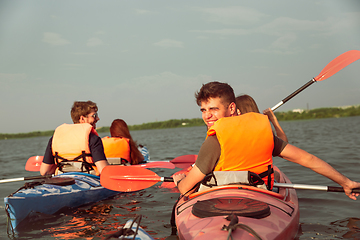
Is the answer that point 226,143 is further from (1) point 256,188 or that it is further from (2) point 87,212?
(2) point 87,212

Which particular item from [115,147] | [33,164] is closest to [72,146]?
[115,147]

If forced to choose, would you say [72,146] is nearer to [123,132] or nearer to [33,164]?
[123,132]

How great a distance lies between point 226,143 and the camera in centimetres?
237

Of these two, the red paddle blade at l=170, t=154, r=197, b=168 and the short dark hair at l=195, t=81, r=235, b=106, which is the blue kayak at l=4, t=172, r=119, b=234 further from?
the short dark hair at l=195, t=81, r=235, b=106

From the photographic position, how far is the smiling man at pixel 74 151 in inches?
181

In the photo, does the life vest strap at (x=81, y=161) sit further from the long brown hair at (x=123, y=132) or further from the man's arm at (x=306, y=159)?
the man's arm at (x=306, y=159)

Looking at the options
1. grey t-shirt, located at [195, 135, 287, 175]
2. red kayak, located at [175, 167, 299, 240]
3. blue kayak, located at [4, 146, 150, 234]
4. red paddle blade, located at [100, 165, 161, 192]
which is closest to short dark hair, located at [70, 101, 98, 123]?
blue kayak, located at [4, 146, 150, 234]

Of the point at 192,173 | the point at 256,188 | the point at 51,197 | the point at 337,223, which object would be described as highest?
the point at 192,173

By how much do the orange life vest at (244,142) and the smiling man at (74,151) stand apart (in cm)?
264

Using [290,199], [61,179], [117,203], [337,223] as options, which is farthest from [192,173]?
[117,203]

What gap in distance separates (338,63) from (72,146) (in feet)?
15.5

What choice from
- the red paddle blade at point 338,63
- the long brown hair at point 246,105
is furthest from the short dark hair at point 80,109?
the red paddle blade at point 338,63

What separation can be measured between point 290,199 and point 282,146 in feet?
2.05

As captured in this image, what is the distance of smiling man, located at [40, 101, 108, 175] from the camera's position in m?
4.60
